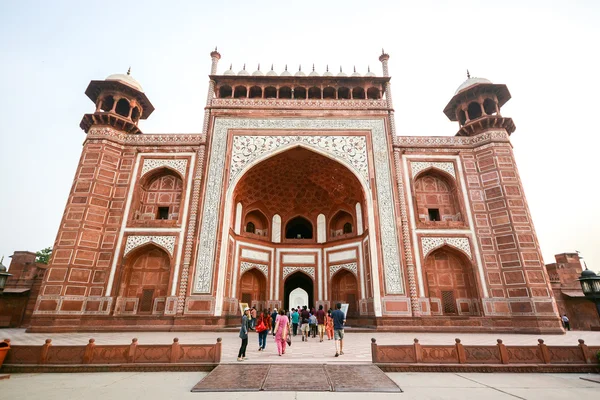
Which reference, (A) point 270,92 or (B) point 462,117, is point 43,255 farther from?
(B) point 462,117

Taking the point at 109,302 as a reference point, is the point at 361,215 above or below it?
above

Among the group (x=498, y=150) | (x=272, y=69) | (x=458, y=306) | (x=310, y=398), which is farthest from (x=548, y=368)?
(x=272, y=69)

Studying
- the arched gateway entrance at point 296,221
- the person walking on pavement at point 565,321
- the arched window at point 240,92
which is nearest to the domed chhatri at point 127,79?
the arched window at point 240,92

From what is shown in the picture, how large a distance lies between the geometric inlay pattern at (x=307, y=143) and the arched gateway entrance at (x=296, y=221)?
45 centimetres

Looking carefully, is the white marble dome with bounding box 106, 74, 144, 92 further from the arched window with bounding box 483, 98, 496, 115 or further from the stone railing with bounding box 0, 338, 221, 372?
the arched window with bounding box 483, 98, 496, 115

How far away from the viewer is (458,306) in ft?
43.1

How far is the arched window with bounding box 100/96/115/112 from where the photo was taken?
15800 millimetres

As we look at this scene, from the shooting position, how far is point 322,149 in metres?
15.2

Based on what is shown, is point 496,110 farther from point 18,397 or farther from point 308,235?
point 18,397

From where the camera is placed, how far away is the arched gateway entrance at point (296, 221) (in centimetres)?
1529

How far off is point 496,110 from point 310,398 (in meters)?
16.9

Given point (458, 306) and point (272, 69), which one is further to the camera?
point (272, 69)

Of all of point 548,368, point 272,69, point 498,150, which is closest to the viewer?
point 548,368

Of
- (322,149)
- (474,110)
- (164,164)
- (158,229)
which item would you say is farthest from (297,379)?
(474,110)
